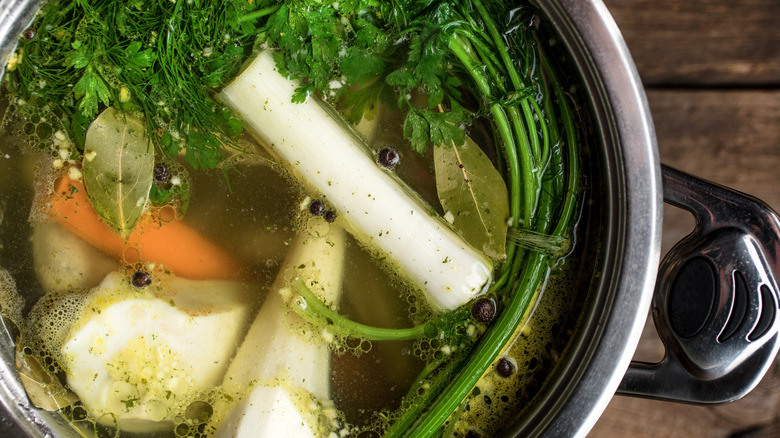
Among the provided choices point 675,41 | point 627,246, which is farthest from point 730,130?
point 627,246

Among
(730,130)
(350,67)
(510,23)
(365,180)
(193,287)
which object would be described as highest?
(730,130)

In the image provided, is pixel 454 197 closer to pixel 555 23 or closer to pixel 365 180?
pixel 365 180

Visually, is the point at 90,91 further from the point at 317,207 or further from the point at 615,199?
the point at 615,199

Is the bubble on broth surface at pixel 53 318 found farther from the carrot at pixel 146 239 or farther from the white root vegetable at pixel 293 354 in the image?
the white root vegetable at pixel 293 354

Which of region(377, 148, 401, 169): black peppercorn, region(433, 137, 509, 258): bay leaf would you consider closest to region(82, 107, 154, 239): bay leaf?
region(377, 148, 401, 169): black peppercorn

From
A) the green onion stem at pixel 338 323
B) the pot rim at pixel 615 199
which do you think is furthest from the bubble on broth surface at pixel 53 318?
the pot rim at pixel 615 199

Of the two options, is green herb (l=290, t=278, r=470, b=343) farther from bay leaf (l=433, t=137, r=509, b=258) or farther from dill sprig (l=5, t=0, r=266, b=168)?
dill sprig (l=5, t=0, r=266, b=168)
